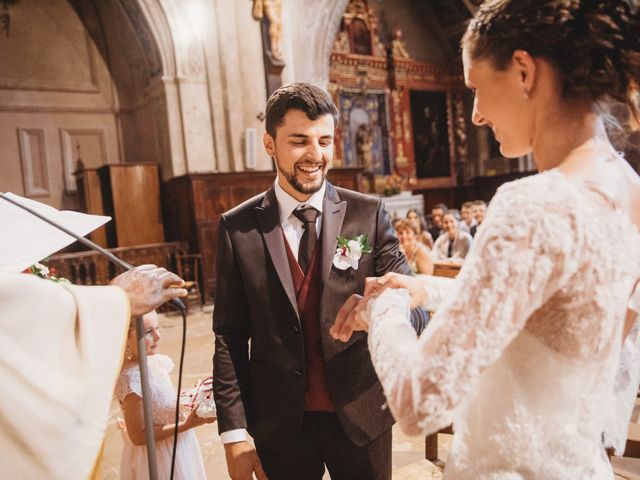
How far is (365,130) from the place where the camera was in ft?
44.2

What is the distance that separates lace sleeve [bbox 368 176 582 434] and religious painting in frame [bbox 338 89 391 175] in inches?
491

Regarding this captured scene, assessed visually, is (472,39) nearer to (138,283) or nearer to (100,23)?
(138,283)

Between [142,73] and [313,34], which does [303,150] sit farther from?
[313,34]

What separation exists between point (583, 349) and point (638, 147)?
717 mm

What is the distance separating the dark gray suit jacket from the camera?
5.14ft

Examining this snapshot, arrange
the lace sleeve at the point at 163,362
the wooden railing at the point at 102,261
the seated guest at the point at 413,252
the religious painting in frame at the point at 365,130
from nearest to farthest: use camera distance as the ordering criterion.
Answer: the lace sleeve at the point at 163,362, the seated guest at the point at 413,252, the wooden railing at the point at 102,261, the religious painting in frame at the point at 365,130

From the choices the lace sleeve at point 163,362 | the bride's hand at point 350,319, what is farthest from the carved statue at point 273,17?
the bride's hand at point 350,319

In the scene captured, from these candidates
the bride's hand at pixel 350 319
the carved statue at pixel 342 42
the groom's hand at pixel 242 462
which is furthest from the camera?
the carved statue at pixel 342 42

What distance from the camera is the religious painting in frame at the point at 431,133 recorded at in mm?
14680

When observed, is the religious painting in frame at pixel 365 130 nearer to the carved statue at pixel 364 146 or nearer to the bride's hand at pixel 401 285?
the carved statue at pixel 364 146

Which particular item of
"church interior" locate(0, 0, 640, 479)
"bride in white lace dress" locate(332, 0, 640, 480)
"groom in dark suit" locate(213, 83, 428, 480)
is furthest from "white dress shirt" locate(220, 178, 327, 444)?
"church interior" locate(0, 0, 640, 479)

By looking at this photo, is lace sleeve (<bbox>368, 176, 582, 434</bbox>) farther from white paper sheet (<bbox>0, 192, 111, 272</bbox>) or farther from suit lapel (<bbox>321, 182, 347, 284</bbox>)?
white paper sheet (<bbox>0, 192, 111, 272</bbox>)

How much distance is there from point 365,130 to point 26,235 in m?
12.7

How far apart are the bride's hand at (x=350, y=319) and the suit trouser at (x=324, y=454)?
0.49m
